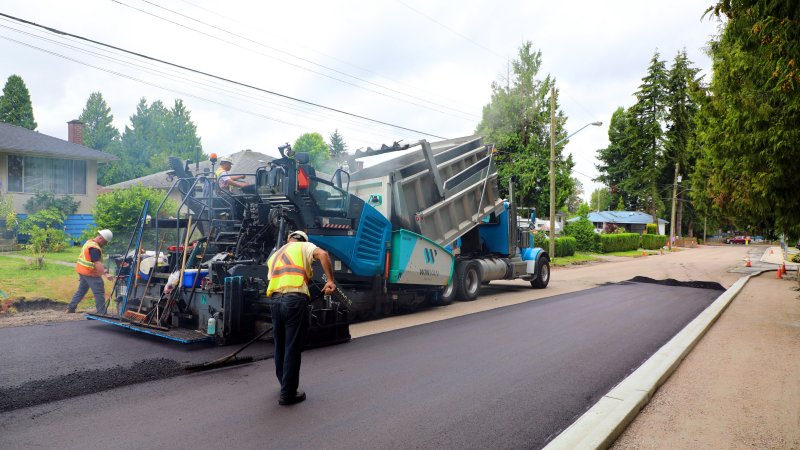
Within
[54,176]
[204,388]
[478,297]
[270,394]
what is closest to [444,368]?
[270,394]

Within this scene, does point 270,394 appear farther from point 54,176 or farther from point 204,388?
point 54,176

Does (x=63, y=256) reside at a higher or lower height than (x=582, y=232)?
lower

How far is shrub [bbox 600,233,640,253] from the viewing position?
38312 mm

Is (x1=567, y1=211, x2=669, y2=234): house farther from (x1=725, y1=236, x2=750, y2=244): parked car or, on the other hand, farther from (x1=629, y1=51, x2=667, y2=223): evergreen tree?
(x1=725, y1=236, x2=750, y2=244): parked car

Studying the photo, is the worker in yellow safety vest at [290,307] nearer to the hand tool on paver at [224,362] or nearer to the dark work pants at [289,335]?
the dark work pants at [289,335]

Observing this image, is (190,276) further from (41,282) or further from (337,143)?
(337,143)

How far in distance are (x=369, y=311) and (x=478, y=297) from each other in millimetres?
4520

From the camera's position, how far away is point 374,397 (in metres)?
4.93

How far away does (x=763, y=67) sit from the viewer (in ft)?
22.9

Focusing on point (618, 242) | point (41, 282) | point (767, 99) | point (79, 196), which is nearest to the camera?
point (767, 99)

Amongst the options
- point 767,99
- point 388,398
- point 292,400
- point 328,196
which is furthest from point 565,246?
point 292,400

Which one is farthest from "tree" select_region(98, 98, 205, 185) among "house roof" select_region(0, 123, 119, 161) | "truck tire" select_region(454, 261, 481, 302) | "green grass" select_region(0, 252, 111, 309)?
"truck tire" select_region(454, 261, 481, 302)

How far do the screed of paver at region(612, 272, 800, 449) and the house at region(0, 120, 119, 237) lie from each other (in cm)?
2061

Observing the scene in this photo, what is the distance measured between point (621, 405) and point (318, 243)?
505cm
